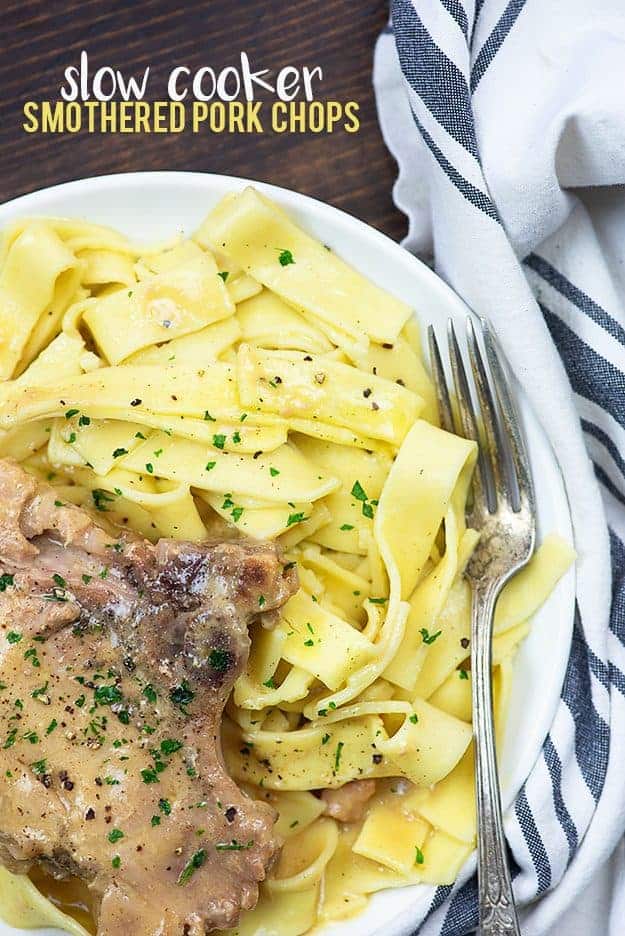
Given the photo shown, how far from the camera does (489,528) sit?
4.33m

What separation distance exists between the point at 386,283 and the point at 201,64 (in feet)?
4.62

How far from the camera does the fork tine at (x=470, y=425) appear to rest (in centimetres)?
416

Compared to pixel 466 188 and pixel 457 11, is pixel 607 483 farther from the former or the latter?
pixel 457 11

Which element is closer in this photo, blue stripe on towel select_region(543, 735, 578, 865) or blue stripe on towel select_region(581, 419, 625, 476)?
blue stripe on towel select_region(543, 735, 578, 865)

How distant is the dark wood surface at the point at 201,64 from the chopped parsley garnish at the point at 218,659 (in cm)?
215

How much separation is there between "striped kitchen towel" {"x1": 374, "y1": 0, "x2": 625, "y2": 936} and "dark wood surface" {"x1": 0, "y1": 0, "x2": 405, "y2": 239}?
0.81 ft

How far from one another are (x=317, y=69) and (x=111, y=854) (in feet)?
11.4

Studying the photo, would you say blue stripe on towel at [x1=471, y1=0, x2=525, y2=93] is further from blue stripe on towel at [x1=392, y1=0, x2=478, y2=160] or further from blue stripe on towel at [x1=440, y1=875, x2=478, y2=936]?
blue stripe on towel at [x1=440, y1=875, x2=478, y2=936]

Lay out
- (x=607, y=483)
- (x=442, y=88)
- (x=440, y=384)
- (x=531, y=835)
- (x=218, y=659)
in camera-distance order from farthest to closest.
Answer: (x=607, y=483) → (x=440, y=384) → (x=531, y=835) → (x=442, y=88) → (x=218, y=659)

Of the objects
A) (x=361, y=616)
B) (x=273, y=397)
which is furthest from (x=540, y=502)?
(x=273, y=397)

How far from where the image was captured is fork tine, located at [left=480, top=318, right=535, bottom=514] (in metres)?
4.15

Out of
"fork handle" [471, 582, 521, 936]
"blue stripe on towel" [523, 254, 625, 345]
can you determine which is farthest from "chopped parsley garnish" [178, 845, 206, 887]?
"blue stripe on towel" [523, 254, 625, 345]

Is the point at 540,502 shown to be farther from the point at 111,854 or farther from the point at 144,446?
the point at 111,854

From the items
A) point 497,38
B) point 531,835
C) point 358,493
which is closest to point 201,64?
point 497,38
